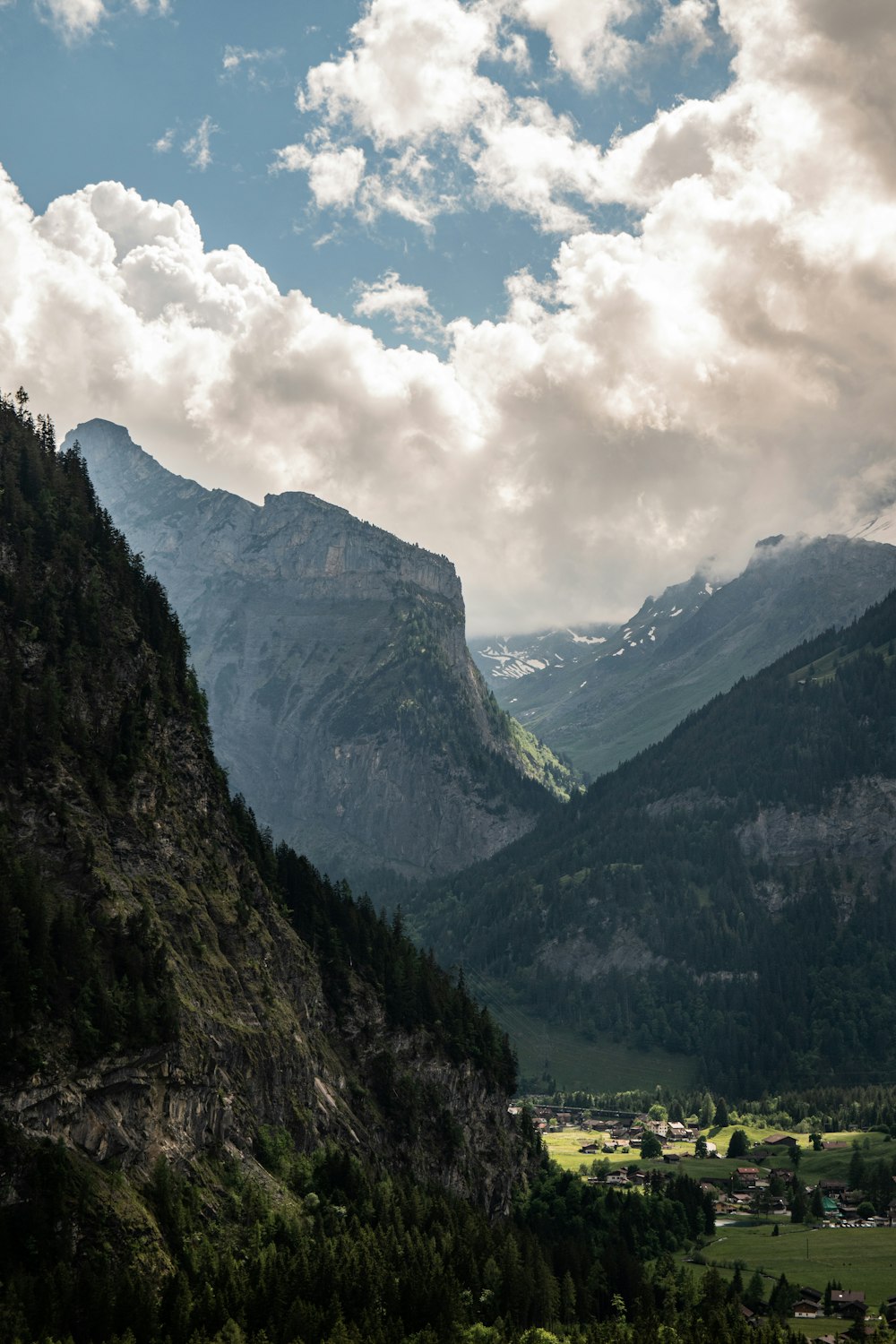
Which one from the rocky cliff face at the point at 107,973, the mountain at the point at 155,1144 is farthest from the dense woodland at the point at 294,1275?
the rocky cliff face at the point at 107,973

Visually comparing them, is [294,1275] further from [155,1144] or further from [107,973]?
[107,973]

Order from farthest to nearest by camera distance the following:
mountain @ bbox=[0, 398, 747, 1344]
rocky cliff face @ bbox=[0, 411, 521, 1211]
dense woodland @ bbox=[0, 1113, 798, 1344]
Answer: rocky cliff face @ bbox=[0, 411, 521, 1211], mountain @ bbox=[0, 398, 747, 1344], dense woodland @ bbox=[0, 1113, 798, 1344]

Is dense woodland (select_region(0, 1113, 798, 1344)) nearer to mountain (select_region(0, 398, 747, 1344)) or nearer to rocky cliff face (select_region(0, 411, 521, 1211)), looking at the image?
mountain (select_region(0, 398, 747, 1344))

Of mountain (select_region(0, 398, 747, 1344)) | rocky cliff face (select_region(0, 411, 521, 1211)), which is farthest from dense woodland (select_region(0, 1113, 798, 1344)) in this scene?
rocky cliff face (select_region(0, 411, 521, 1211))

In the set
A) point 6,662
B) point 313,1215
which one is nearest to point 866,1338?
point 313,1215

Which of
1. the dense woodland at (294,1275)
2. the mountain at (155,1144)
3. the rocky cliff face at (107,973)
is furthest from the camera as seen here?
the rocky cliff face at (107,973)

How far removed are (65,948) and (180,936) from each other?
31155 millimetres

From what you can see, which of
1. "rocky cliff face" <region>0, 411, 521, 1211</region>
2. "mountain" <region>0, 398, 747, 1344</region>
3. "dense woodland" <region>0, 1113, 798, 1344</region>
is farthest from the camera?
"rocky cliff face" <region>0, 411, 521, 1211</region>

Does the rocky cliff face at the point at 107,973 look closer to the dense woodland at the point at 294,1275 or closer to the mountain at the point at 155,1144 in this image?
the mountain at the point at 155,1144

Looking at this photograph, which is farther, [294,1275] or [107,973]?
[107,973]

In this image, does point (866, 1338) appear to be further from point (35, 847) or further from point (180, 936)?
point (35, 847)

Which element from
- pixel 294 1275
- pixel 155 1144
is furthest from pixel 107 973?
pixel 294 1275

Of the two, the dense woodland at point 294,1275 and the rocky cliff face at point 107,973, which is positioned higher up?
the rocky cliff face at point 107,973

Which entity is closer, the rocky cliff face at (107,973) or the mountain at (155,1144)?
the mountain at (155,1144)
